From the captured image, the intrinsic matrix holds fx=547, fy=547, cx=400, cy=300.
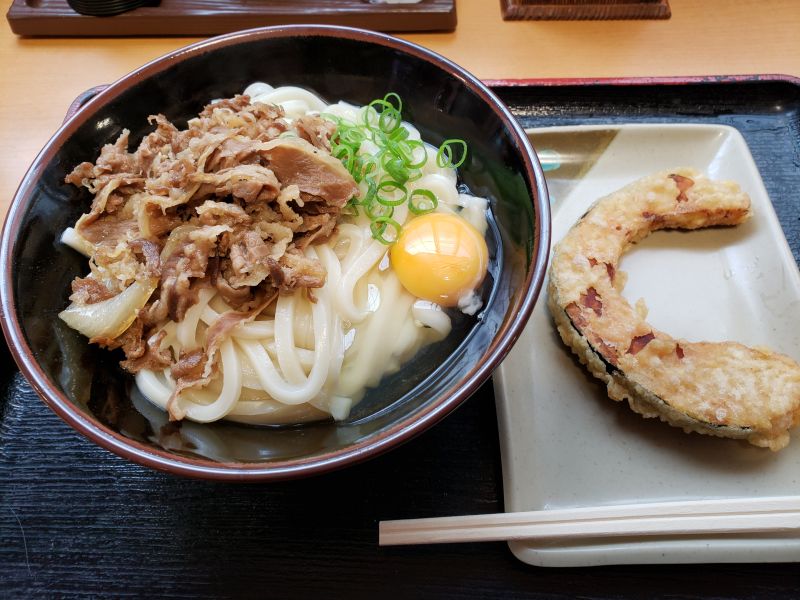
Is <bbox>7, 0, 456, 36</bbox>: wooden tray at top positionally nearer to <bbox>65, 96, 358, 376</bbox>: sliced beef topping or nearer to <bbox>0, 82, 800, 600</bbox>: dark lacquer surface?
<bbox>65, 96, 358, 376</bbox>: sliced beef topping

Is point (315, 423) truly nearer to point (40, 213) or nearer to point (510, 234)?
point (510, 234)

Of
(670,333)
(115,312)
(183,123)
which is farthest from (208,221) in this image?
(670,333)

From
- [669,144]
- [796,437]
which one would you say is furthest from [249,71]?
[796,437]

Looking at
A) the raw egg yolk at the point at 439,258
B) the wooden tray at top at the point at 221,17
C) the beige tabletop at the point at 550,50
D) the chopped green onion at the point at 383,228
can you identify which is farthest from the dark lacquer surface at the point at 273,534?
the wooden tray at top at the point at 221,17

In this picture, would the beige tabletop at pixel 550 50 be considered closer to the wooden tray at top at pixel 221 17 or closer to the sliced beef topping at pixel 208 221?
the wooden tray at top at pixel 221 17

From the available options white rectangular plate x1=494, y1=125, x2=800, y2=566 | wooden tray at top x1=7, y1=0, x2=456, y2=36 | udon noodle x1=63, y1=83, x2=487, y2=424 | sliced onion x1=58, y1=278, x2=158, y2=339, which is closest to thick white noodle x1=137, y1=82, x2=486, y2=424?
udon noodle x1=63, y1=83, x2=487, y2=424
